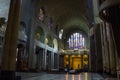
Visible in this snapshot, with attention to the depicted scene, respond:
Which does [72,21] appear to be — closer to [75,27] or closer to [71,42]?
[75,27]

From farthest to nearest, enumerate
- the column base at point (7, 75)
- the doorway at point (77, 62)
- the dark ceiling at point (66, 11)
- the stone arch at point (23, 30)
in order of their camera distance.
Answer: the doorway at point (77, 62), the dark ceiling at point (66, 11), the stone arch at point (23, 30), the column base at point (7, 75)

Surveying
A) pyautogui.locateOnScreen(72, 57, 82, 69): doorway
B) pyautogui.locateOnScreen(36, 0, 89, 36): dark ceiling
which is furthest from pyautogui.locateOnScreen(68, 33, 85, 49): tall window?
pyautogui.locateOnScreen(72, 57, 82, 69): doorway

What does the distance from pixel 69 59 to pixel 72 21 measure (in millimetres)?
9490

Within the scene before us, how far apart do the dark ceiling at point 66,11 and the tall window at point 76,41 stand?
2629mm

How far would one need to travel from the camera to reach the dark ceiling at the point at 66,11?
2400 centimetres

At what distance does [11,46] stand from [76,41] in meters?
31.6

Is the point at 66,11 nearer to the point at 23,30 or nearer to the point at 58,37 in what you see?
the point at 58,37

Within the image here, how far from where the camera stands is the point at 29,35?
1891 cm

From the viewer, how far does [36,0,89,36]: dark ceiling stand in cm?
2400

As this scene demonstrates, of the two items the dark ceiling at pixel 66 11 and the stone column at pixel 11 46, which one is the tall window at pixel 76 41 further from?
the stone column at pixel 11 46

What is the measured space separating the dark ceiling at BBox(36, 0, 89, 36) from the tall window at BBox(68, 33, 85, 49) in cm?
263

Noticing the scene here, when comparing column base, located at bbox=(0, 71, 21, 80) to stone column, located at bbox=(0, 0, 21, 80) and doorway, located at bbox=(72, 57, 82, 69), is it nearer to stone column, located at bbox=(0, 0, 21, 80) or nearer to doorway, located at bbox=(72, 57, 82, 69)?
stone column, located at bbox=(0, 0, 21, 80)

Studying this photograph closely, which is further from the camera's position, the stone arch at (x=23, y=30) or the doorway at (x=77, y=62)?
the doorway at (x=77, y=62)

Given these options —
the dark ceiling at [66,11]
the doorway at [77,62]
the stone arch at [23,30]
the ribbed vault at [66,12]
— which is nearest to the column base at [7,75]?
the stone arch at [23,30]
